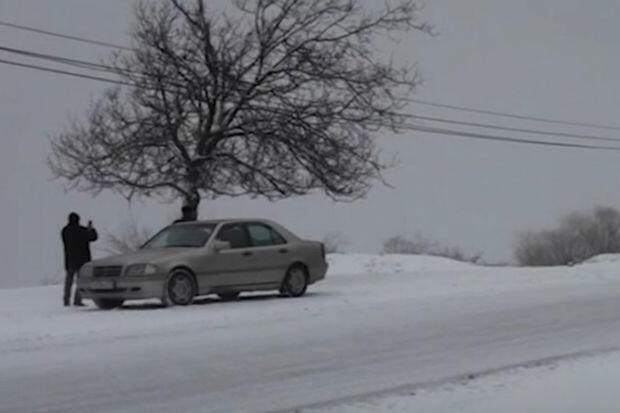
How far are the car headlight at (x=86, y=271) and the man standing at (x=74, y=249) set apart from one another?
2.57 ft

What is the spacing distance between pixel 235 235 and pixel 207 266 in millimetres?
1109

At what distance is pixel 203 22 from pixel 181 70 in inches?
56.5

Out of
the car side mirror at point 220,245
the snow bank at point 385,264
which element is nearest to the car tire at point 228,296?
the car side mirror at point 220,245

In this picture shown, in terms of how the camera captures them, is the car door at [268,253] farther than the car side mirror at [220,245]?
Yes

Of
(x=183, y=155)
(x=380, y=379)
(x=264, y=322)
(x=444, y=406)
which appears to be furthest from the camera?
(x=183, y=155)

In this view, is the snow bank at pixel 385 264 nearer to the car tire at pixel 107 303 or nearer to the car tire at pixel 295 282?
the car tire at pixel 295 282

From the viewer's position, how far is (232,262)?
706 inches

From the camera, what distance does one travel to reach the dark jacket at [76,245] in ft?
60.2

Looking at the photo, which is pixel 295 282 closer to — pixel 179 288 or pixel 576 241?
pixel 179 288

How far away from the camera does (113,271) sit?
16953 mm

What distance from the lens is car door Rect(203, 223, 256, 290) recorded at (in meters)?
17.6

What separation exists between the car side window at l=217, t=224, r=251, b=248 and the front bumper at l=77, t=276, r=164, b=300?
1719 mm

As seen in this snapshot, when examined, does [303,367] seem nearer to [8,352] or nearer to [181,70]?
[8,352]

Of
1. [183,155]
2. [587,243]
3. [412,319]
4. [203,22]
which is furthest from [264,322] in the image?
[587,243]
